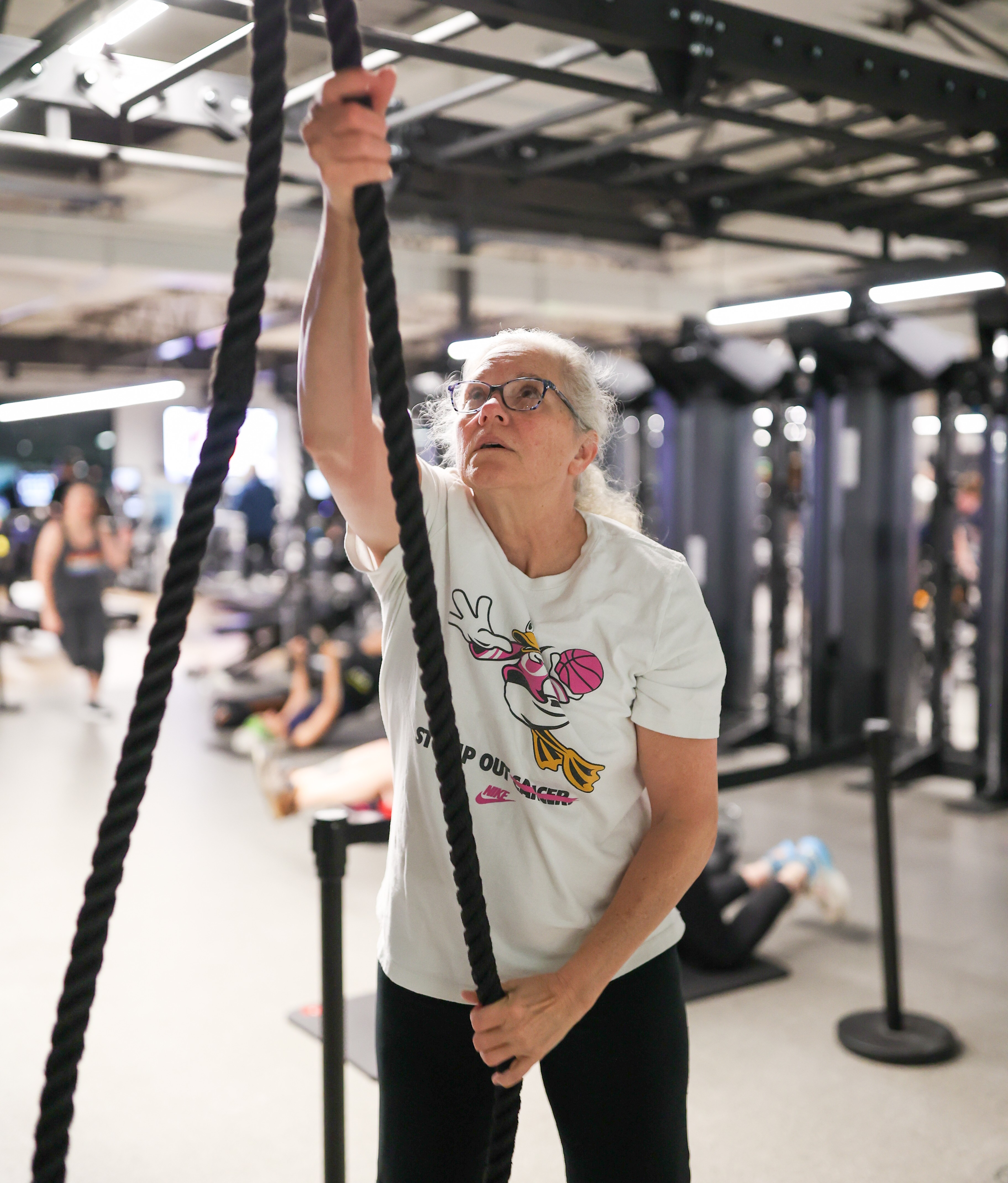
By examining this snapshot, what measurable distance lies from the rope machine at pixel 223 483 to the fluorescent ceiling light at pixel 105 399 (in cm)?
1379

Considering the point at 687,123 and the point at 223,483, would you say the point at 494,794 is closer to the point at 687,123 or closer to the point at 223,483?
the point at 223,483

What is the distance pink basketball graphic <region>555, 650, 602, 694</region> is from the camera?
1.28m

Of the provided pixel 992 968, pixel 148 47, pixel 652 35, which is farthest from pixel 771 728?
pixel 148 47

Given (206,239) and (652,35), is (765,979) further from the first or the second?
(206,239)

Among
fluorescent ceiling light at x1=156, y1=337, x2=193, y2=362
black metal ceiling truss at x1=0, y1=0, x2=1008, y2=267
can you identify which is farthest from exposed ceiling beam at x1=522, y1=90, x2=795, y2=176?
fluorescent ceiling light at x1=156, y1=337, x2=193, y2=362

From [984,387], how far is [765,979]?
3.31 metres

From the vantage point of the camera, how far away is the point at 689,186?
6020mm

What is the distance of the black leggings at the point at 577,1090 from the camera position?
133cm

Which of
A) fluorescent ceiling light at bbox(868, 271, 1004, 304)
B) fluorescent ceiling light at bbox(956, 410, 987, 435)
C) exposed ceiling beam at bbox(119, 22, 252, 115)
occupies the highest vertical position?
exposed ceiling beam at bbox(119, 22, 252, 115)

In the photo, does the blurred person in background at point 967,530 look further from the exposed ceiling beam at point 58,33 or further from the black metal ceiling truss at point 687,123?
the exposed ceiling beam at point 58,33

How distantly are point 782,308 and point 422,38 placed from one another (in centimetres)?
442

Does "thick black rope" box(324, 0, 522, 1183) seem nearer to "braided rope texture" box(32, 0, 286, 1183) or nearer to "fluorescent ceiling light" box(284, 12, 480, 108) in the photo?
"braided rope texture" box(32, 0, 286, 1183)

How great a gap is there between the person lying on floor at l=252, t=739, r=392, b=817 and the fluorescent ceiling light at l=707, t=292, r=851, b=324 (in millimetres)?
3859

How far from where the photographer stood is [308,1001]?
329 centimetres
